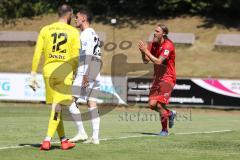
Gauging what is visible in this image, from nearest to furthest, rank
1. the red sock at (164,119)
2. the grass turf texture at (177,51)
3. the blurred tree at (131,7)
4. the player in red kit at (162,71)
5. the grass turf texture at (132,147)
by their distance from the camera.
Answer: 1. the grass turf texture at (132,147)
2. the player in red kit at (162,71)
3. the red sock at (164,119)
4. the grass turf texture at (177,51)
5. the blurred tree at (131,7)

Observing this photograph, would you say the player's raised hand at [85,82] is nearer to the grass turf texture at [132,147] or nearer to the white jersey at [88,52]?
the white jersey at [88,52]

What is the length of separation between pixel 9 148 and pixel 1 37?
3922 centimetres

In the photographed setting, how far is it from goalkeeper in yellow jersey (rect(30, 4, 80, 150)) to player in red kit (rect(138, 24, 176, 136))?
10.6ft

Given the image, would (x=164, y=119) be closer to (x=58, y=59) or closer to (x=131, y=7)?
(x=58, y=59)

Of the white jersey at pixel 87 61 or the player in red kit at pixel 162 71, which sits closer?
the white jersey at pixel 87 61

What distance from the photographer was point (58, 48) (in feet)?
34.6

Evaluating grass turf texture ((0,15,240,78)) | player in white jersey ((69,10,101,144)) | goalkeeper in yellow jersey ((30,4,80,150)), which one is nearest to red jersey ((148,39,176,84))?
player in white jersey ((69,10,101,144))

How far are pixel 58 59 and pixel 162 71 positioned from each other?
13.3 feet

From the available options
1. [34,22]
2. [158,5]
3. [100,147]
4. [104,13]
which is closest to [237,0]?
[158,5]

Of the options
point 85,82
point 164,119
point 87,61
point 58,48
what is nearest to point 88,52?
point 87,61

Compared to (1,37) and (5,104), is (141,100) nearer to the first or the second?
(5,104)

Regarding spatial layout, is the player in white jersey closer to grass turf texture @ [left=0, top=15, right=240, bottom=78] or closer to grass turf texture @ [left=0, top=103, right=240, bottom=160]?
grass turf texture @ [left=0, top=103, right=240, bottom=160]

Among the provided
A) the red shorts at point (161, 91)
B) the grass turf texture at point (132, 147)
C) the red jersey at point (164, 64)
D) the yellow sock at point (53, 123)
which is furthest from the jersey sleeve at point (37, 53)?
the red shorts at point (161, 91)

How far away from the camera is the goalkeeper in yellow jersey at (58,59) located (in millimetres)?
10516
